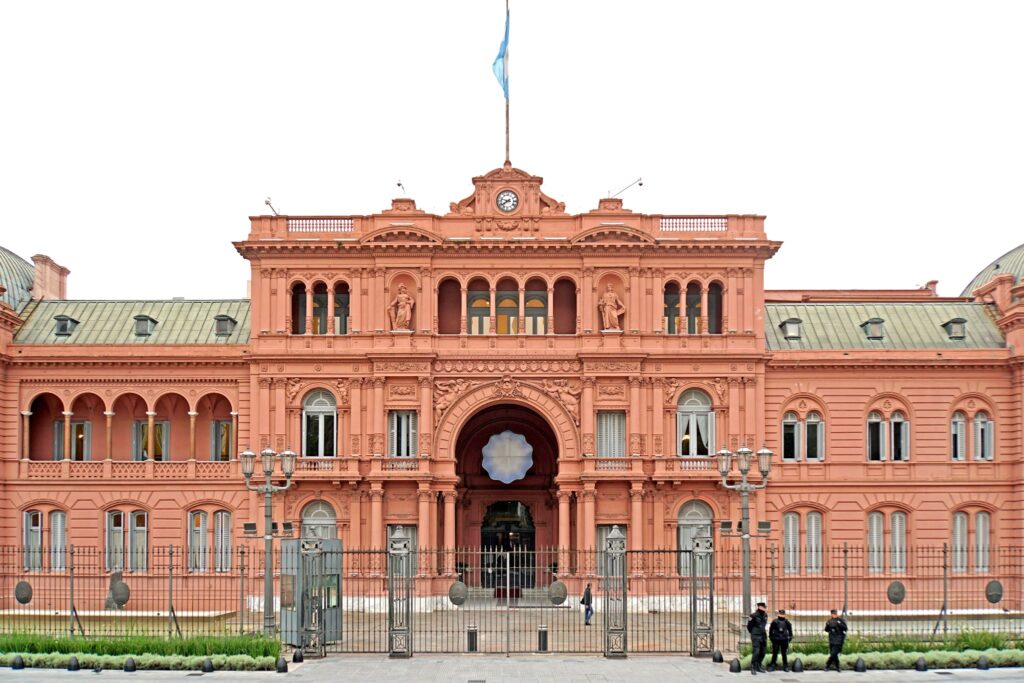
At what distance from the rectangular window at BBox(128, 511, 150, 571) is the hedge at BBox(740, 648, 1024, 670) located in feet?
111

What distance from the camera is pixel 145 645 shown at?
Answer: 120 ft

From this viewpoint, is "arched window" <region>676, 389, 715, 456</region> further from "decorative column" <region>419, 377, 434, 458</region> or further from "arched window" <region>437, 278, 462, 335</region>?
"decorative column" <region>419, 377, 434, 458</region>

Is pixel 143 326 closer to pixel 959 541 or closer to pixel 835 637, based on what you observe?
pixel 835 637

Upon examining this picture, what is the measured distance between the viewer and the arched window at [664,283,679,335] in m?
60.5

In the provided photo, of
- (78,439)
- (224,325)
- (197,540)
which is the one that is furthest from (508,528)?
(78,439)

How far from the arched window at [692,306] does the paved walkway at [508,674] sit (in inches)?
997

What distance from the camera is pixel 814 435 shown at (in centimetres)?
6097

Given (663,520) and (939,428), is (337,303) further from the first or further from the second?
(939,428)

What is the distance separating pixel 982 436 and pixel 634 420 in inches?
685

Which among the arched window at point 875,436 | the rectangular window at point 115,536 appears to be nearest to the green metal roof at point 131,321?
the rectangular window at point 115,536

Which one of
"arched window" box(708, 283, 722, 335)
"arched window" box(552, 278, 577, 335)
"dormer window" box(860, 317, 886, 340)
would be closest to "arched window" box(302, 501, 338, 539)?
"arched window" box(552, 278, 577, 335)

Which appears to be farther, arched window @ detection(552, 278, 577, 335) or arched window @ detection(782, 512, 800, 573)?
arched window @ detection(552, 278, 577, 335)

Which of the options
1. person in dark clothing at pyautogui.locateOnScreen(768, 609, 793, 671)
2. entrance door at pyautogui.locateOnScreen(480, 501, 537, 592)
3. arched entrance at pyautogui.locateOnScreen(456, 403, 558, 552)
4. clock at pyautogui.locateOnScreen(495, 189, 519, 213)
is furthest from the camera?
entrance door at pyautogui.locateOnScreen(480, 501, 537, 592)

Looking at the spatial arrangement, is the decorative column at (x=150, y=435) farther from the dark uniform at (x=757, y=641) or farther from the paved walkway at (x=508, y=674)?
the dark uniform at (x=757, y=641)
